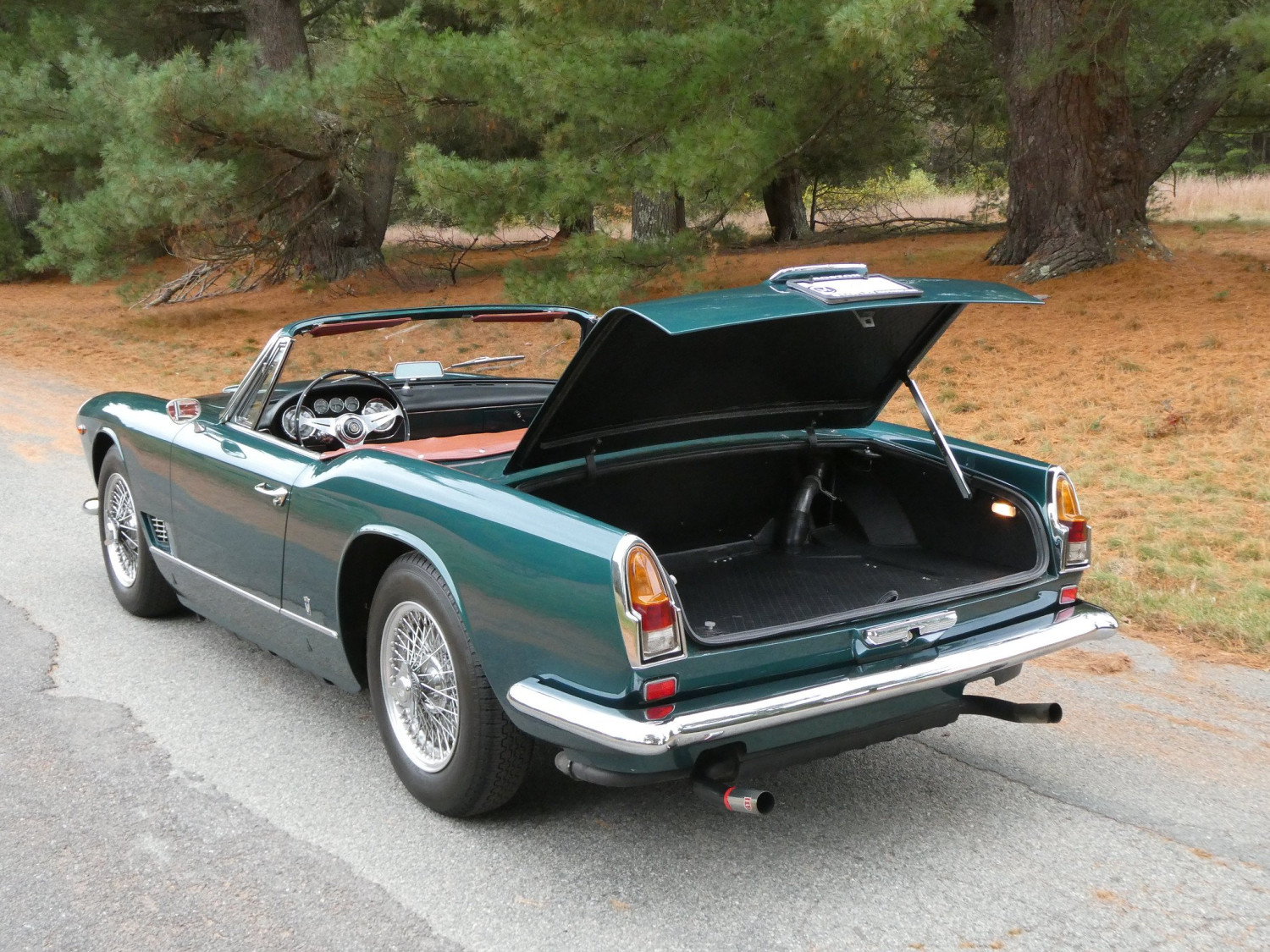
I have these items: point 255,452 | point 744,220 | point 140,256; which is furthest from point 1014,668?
point 744,220

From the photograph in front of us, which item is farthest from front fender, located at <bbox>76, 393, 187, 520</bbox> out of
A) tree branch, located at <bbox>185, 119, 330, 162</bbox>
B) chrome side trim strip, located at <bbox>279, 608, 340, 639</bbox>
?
tree branch, located at <bbox>185, 119, 330, 162</bbox>

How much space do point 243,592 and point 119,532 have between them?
1.40 m

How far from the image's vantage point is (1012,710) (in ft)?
11.6

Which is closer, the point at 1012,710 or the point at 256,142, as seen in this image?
the point at 1012,710

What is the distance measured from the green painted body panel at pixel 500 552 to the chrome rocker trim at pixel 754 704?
5 centimetres

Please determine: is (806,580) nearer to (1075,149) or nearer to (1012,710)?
(1012,710)

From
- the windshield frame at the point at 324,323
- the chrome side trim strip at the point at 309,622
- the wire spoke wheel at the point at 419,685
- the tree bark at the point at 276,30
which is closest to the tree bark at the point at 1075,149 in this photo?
the windshield frame at the point at 324,323

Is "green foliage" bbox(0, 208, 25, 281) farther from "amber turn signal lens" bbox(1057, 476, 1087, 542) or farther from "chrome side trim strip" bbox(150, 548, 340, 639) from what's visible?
"amber turn signal lens" bbox(1057, 476, 1087, 542)

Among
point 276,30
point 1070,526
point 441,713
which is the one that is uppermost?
point 276,30

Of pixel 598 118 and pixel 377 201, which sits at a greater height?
pixel 598 118

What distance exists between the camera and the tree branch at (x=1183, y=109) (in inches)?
493

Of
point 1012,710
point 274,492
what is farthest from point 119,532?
point 1012,710

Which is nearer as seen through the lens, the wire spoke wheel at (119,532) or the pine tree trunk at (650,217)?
the wire spoke wheel at (119,532)

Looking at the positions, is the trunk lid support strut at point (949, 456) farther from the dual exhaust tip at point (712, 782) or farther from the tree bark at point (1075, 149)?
the tree bark at point (1075, 149)
